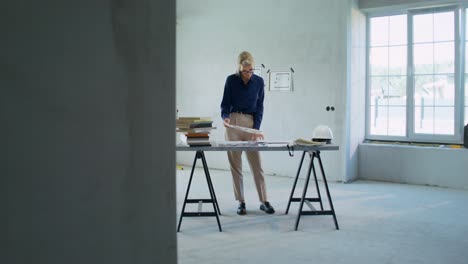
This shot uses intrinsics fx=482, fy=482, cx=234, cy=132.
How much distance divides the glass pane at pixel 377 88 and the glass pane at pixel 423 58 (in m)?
→ 0.46

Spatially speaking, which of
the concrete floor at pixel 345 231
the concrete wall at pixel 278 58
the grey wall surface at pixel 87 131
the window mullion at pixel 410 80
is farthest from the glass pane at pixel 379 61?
the grey wall surface at pixel 87 131

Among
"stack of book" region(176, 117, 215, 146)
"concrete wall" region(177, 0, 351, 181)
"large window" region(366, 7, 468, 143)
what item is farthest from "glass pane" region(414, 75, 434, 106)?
"stack of book" region(176, 117, 215, 146)

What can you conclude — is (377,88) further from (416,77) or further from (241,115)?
(241,115)

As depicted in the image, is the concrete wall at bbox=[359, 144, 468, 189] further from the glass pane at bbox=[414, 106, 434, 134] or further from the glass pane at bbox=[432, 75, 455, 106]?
the glass pane at bbox=[432, 75, 455, 106]

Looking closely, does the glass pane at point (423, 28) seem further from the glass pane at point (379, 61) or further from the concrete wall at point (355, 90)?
the concrete wall at point (355, 90)

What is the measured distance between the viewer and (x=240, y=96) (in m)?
4.84

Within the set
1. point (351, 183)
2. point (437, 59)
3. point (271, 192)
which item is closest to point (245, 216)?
point (271, 192)

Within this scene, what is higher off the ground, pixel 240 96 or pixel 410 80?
pixel 410 80

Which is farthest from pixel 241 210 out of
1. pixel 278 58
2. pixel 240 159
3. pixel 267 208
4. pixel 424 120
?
pixel 424 120

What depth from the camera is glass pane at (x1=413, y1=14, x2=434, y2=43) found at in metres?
6.34

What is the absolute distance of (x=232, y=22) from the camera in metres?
7.45

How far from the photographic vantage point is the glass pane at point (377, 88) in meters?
6.74

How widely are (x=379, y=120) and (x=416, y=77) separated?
78cm

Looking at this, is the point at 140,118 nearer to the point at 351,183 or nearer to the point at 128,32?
the point at 128,32
